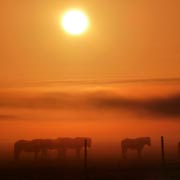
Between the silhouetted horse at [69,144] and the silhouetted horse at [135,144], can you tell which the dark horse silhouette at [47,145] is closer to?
the silhouetted horse at [69,144]

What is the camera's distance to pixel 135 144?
6395 millimetres

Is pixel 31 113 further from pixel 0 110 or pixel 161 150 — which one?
pixel 161 150

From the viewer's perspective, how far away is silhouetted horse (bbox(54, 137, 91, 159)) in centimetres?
640

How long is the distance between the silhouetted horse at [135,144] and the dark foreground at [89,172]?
0.28 ft

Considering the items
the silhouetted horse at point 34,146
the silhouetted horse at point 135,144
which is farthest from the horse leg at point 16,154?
the silhouetted horse at point 135,144

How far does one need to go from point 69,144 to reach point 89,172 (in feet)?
0.58

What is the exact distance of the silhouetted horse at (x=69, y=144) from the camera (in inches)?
252

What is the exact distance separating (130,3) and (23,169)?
1.03m

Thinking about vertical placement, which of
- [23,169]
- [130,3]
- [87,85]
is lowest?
[23,169]

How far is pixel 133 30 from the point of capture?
6469 mm

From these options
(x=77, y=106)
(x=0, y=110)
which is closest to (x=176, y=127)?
(x=77, y=106)

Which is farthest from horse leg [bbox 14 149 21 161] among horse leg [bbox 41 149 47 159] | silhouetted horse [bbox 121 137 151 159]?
silhouetted horse [bbox 121 137 151 159]

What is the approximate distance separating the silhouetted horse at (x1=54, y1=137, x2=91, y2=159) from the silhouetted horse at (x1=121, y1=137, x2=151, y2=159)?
181 millimetres

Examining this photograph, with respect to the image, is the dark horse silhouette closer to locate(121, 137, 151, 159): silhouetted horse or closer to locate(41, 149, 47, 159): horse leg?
locate(41, 149, 47, 159): horse leg
